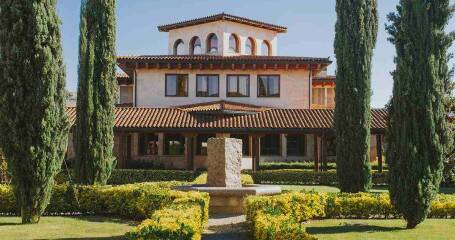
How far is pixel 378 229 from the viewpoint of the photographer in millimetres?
13219

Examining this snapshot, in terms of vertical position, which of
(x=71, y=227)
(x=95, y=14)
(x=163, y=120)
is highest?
(x=95, y=14)

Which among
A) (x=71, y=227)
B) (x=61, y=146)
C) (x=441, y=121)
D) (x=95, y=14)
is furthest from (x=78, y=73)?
(x=441, y=121)

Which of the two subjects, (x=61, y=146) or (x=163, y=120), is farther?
(x=163, y=120)

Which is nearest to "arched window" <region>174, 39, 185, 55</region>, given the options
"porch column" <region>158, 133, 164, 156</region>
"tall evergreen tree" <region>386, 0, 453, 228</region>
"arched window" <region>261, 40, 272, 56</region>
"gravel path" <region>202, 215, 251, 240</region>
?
"arched window" <region>261, 40, 272, 56</region>

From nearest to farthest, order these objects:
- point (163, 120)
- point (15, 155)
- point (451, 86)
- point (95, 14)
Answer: point (15, 155) → point (95, 14) → point (451, 86) → point (163, 120)

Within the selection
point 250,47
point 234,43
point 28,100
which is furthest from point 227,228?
point 250,47

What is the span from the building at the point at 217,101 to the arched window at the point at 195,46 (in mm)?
74

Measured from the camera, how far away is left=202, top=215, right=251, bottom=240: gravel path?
11.8 meters

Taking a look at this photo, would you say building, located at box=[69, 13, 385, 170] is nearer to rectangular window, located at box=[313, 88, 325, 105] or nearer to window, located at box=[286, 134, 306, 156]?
window, located at box=[286, 134, 306, 156]

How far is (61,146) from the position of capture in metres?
13.7

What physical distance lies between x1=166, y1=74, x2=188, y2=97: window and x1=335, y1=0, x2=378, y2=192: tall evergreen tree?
47.0 ft

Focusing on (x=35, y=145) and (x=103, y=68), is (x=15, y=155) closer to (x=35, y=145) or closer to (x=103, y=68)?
(x=35, y=145)

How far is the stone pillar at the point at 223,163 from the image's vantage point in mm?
16516

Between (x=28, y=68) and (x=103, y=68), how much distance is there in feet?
20.2
